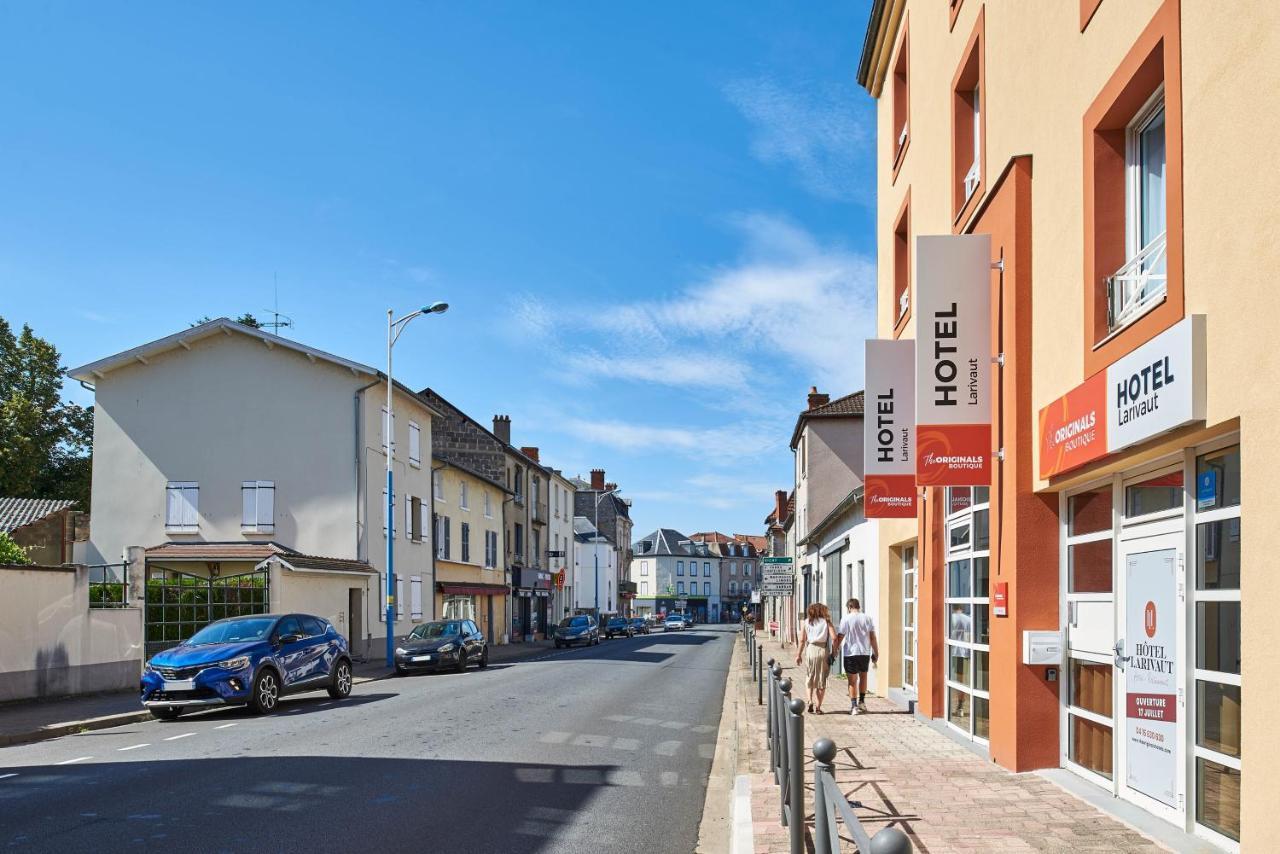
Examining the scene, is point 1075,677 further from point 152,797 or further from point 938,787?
point 152,797

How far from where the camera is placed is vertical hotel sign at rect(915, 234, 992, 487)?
34.3 feet

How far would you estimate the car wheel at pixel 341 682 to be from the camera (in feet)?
63.2

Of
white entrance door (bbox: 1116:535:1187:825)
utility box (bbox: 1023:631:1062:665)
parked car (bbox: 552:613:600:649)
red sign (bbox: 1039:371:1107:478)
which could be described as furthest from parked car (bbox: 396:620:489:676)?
white entrance door (bbox: 1116:535:1187:825)

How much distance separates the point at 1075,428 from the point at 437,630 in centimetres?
2249

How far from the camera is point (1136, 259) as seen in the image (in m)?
7.76

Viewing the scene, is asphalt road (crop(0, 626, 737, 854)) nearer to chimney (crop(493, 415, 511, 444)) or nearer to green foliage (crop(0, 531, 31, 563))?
green foliage (crop(0, 531, 31, 563))

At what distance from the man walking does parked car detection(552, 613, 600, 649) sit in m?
33.7

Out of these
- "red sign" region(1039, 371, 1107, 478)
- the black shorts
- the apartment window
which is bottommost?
the black shorts

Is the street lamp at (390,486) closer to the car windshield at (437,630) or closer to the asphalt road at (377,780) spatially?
the car windshield at (437,630)

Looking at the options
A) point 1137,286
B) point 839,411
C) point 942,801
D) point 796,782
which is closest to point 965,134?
point 1137,286

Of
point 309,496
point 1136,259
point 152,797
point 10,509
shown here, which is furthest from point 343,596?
point 1136,259

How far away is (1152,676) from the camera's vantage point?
7.28 metres

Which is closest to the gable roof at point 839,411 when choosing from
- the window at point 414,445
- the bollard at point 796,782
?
the window at point 414,445

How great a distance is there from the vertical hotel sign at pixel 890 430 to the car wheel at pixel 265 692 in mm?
9174
